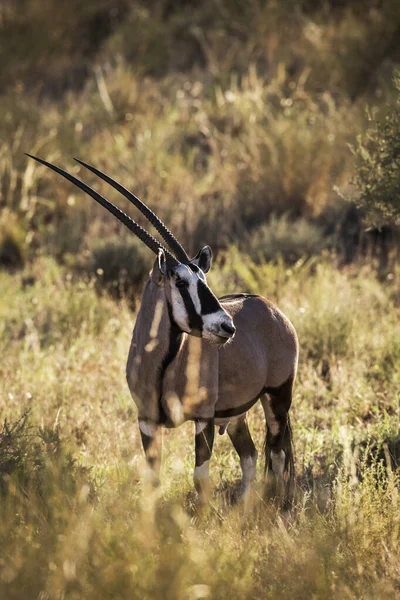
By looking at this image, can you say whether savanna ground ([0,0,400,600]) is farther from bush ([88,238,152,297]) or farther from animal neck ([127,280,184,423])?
animal neck ([127,280,184,423])

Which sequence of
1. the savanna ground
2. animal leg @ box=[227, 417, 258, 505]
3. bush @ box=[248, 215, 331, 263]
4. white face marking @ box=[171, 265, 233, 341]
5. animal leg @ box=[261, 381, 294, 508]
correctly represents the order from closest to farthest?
1. the savanna ground
2. white face marking @ box=[171, 265, 233, 341]
3. animal leg @ box=[261, 381, 294, 508]
4. animal leg @ box=[227, 417, 258, 505]
5. bush @ box=[248, 215, 331, 263]

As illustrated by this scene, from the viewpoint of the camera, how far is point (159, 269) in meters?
4.30

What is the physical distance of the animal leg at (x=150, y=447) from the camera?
4.46 m

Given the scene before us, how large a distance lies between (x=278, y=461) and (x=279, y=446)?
0.09 meters

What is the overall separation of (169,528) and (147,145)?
1066 cm

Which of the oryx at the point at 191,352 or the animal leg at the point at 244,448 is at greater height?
the oryx at the point at 191,352

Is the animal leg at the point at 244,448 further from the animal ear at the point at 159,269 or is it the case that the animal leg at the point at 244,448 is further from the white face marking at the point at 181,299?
the animal ear at the point at 159,269

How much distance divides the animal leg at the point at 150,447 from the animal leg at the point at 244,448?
2.82 ft

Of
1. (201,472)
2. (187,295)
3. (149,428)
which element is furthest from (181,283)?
(201,472)

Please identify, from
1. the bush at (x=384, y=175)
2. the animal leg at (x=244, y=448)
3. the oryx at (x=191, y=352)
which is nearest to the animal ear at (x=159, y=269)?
the oryx at (x=191, y=352)

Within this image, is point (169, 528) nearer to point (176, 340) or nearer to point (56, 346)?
point (176, 340)

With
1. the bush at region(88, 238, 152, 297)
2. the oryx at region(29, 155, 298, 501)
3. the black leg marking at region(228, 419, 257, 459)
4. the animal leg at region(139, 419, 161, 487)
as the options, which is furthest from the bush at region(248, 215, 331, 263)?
the animal leg at region(139, 419, 161, 487)

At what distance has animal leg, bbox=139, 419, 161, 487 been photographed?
14.6 feet

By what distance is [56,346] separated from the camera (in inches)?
319
